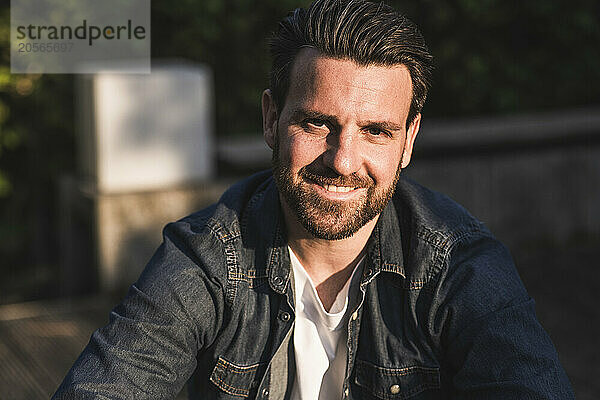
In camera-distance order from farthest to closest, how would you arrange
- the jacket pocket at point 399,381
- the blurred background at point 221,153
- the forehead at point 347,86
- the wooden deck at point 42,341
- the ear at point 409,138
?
1. the blurred background at point 221,153
2. the wooden deck at point 42,341
3. the ear at point 409,138
4. the jacket pocket at point 399,381
5. the forehead at point 347,86

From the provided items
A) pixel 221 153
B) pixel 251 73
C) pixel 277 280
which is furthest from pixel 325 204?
pixel 251 73

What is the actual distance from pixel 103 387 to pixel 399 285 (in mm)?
856

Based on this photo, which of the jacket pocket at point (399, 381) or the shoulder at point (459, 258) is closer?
the shoulder at point (459, 258)

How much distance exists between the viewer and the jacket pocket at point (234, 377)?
238 cm

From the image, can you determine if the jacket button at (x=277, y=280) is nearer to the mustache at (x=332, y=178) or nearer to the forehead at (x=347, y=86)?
the mustache at (x=332, y=178)

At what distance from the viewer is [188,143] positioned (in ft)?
17.7

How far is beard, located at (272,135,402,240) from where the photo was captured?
2.32 meters

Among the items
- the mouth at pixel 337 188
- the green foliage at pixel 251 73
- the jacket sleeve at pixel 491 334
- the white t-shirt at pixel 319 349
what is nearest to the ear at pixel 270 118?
the mouth at pixel 337 188

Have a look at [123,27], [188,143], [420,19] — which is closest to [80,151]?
[188,143]

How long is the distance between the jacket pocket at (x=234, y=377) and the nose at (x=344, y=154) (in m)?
0.62

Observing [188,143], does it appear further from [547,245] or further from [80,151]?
[547,245]

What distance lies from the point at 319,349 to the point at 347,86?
2.54ft

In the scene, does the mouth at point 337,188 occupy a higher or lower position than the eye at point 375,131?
lower

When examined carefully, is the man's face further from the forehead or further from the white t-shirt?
the white t-shirt
